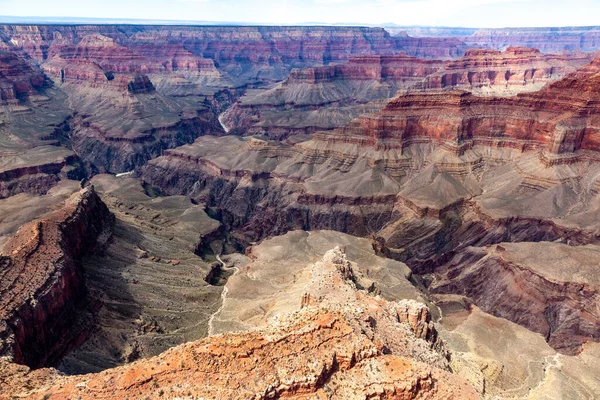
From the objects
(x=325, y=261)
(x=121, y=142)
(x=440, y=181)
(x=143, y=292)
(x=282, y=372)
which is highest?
(x=282, y=372)

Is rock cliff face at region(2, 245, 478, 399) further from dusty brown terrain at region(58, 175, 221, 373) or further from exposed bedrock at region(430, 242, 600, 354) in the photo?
exposed bedrock at region(430, 242, 600, 354)

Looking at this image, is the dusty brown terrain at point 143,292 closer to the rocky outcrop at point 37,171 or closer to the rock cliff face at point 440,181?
the rock cliff face at point 440,181

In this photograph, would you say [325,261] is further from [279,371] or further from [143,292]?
[279,371]

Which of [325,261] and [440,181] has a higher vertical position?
[325,261]

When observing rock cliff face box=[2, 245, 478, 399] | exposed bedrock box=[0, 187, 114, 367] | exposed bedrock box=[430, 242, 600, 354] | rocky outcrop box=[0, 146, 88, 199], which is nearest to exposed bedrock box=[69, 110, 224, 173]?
rocky outcrop box=[0, 146, 88, 199]

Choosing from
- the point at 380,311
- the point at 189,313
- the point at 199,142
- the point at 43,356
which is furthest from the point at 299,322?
the point at 199,142

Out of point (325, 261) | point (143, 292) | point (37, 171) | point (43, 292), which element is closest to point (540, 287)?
point (325, 261)

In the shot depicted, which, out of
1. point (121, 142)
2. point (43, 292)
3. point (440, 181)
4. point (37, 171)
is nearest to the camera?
point (43, 292)

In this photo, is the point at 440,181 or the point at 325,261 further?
the point at 440,181
